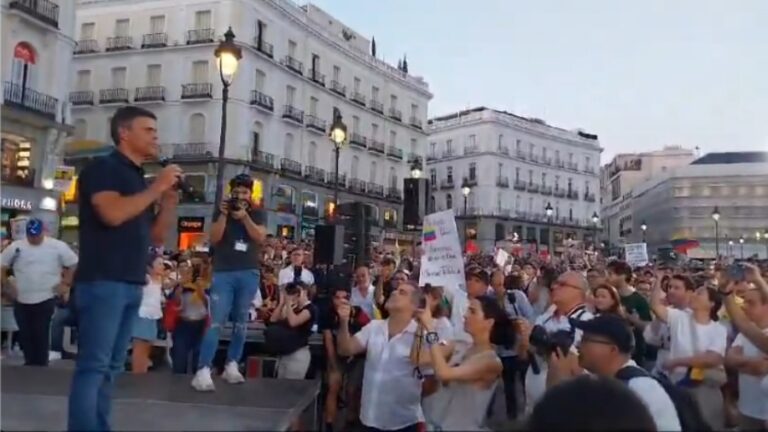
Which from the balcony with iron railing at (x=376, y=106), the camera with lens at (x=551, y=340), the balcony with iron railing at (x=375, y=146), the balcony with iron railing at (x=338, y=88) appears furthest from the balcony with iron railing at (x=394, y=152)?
the camera with lens at (x=551, y=340)

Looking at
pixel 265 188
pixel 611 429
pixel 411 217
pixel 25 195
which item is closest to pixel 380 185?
pixel 265 188

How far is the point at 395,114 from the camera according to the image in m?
52.1

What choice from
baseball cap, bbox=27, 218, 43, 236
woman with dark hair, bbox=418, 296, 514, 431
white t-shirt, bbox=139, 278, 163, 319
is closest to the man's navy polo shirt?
woman with dark hair, bbox=418, 296, 514, 431

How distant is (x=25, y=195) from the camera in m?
24.3

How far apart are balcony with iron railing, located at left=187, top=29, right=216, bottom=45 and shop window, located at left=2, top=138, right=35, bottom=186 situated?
14.9 m

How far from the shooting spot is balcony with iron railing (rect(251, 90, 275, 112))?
125 ft

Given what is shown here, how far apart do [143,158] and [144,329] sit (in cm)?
453

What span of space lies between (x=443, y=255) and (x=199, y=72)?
112 ft

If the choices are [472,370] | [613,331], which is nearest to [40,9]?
[472,370]

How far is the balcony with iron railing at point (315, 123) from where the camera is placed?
141 feet

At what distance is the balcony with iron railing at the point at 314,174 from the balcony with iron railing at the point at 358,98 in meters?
6.56

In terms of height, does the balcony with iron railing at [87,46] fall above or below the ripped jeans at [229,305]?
above

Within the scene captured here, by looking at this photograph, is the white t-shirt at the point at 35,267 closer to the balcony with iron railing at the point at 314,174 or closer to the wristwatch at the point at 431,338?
the wristwatch at the point at 431,338

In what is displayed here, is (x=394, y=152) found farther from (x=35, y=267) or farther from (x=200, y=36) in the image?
(x=35, y=267)
